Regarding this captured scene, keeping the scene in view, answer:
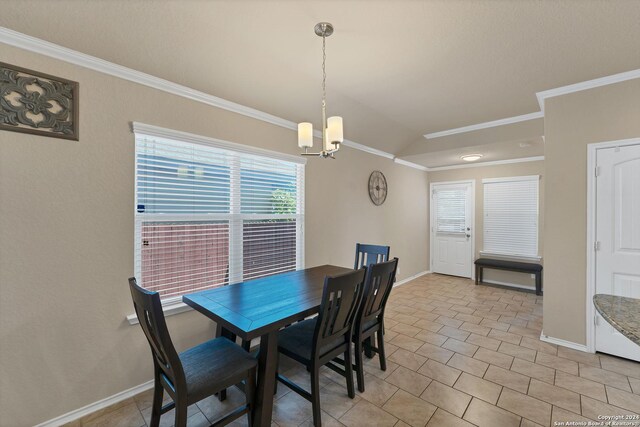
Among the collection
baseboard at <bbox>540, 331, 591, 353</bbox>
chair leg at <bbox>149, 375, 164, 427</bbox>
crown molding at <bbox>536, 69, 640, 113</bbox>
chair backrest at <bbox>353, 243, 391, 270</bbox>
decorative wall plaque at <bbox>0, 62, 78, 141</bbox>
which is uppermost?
crown molding at <bbox>536, 69, 640, 113</bbox>

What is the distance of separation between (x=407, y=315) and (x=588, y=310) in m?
1.83

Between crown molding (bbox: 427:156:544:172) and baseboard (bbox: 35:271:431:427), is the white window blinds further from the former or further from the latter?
baseboard (bbox: 35:271:431:427)

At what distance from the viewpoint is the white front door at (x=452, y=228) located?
561cm

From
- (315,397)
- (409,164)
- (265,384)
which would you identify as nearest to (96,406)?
(265,384)

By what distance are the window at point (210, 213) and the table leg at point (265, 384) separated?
1182mm

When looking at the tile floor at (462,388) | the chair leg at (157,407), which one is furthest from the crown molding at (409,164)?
the chair leg at (157,407)

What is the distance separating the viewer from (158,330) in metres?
1.33

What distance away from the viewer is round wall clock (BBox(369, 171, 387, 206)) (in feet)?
14.8

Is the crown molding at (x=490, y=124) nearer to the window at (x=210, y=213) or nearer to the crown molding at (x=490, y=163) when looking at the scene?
the crown molding at (x=490, y=163)

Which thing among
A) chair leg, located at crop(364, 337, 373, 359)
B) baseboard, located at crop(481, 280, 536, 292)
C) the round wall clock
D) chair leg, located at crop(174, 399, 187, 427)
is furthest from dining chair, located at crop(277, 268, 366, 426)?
baseboard, located at crop(481, 280, 536, 292)

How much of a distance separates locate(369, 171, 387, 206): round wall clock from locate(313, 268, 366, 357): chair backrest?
2737 millimetres

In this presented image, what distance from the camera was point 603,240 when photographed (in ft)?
8.51

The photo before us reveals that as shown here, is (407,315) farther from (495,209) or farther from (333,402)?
(495,209)

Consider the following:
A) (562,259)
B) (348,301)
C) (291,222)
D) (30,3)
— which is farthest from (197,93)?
(562,259)
